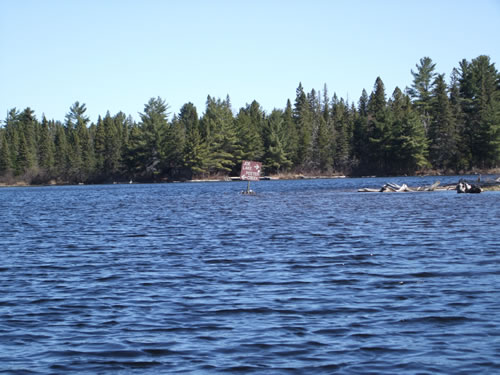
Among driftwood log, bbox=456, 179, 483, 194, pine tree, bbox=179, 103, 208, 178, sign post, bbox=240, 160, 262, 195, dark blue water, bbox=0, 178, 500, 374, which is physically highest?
pine tree, bbox=179, 103, 208, 178

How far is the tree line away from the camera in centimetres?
14100

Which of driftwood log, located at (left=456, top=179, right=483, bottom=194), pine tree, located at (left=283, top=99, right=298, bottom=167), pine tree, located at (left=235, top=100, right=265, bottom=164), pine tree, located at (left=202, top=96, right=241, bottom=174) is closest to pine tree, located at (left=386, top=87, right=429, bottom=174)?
pine tree, located at (left=283, top=99, right=298, bottom=167)

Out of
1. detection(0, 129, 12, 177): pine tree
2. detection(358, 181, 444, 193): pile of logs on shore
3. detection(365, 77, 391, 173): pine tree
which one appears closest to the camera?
detection(358, 181, 444, 193): pile of logs on shore

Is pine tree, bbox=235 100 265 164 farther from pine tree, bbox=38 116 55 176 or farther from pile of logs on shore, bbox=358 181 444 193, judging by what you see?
pile of logs on shore, bbox=358 181 444 193

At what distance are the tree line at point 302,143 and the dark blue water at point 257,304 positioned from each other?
117472 mm

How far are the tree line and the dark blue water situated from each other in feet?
385

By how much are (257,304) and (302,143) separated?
152465mm

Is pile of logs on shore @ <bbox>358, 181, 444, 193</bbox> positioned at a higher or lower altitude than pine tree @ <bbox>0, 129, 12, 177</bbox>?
lower

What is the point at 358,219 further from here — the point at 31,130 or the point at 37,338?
the point at 31,130

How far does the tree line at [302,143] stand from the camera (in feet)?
463

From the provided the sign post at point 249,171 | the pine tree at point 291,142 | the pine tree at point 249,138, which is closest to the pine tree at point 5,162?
the pine tree at point 249,138

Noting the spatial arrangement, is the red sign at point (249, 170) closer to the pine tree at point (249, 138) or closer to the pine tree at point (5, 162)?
the pine tree at point (249, 138)

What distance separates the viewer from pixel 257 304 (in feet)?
45.7

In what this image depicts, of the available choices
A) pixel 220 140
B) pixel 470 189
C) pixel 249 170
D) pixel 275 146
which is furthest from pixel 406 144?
pixel 470 189
